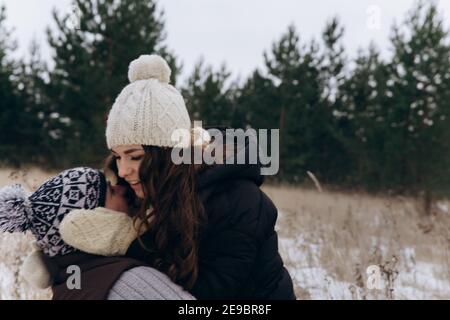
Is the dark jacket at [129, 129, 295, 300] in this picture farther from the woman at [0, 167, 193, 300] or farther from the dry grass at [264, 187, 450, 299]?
the dry grass at [264, 187, 450, 299]

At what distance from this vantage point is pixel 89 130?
1173cm

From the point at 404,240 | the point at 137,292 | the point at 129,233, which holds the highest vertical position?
the point at 129,233

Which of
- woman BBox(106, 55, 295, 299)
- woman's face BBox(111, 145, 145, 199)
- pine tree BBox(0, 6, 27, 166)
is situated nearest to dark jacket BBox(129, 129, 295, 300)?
woman BBox(106, 55, 295, 299)

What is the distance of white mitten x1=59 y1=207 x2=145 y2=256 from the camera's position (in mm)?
1212

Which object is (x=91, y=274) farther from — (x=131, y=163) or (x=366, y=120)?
(x=366, y=120)

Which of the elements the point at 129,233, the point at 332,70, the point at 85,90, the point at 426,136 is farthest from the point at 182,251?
the point at 332,70

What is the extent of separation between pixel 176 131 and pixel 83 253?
0.43 meters

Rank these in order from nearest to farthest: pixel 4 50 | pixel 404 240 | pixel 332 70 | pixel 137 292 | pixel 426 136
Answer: pixel 137 292 < pixel 404 240 < pixel 426 136 < pixel 4 50 < pixel 332 70

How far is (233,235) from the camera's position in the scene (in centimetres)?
132

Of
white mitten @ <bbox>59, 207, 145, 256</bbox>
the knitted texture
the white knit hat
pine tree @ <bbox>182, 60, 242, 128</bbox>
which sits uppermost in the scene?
pine tree @ <bbox>182, 60, 242, 128</bbox>

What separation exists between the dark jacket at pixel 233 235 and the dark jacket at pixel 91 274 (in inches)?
3.7

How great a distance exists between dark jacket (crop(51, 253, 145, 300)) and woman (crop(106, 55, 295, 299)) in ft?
0.28

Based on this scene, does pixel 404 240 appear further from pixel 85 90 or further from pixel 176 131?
pixel 85 90

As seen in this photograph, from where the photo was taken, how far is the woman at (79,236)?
1.21 meters
